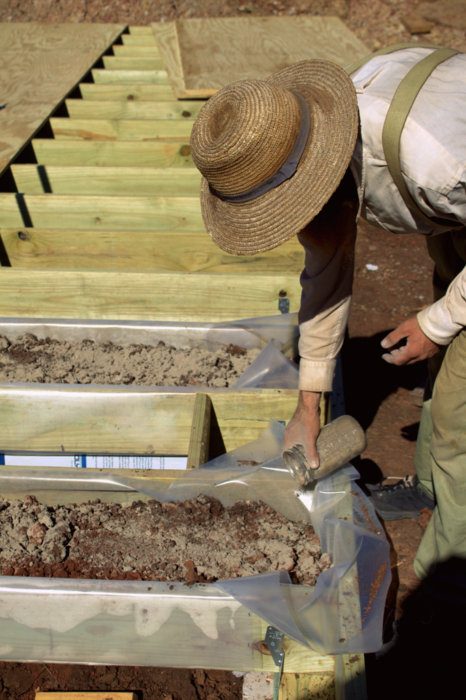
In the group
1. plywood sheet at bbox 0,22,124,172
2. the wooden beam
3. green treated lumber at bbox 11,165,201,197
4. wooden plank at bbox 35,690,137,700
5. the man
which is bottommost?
wooden plank at bbox 35,690,137,700

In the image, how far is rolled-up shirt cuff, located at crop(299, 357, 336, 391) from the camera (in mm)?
2230

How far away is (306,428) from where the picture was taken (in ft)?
7.18

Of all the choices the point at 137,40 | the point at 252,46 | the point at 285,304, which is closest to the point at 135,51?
the point at 137,40

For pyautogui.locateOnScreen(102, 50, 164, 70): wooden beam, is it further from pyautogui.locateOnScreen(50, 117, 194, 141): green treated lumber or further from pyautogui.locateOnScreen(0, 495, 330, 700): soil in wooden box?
pyautogui.locateOnScreen(0, 495, 330, 700): soil in wooden box

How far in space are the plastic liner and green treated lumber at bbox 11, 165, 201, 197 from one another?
2187 millimetres

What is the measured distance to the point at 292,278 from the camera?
3.11 m

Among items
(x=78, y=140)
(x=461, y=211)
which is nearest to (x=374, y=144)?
(x=461, y=211)

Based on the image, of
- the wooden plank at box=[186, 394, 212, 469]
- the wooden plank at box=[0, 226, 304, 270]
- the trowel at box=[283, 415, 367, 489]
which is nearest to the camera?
the trowel at box=[283, 415, 367, 489]

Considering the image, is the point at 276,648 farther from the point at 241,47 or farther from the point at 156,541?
the point at 241,47

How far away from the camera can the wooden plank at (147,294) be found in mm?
3131

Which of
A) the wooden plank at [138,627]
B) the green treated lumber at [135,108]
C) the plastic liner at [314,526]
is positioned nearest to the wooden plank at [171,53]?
the green treated lumber at [135,108]

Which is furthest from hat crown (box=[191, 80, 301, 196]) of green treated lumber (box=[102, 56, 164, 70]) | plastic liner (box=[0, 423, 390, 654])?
green treated lumber (box=[102, 56, 164, 70])

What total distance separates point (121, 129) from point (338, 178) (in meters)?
3.48

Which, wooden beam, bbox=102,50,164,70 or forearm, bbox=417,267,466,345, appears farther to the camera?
wooden beam, bbox=102,50,164,70
